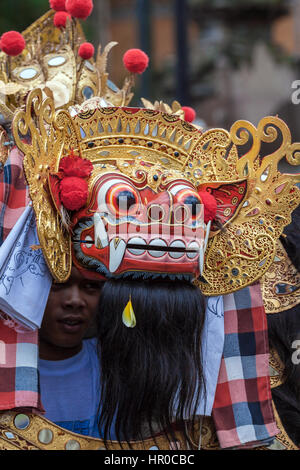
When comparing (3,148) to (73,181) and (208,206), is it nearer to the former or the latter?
(73,181)

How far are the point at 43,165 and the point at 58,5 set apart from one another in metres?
0.91

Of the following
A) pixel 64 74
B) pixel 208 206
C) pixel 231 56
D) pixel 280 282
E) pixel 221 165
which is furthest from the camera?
pixel 231 56

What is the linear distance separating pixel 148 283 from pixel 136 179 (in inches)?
13.0

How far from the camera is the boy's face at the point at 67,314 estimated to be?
2.31 meters

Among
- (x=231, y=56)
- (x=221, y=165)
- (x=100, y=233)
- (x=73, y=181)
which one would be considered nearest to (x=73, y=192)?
(x=73, y=181)

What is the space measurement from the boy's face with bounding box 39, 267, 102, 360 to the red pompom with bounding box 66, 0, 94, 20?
922 millimetres

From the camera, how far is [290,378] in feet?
8.07

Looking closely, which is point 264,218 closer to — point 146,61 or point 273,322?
point 273,322

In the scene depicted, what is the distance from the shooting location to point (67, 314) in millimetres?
2330

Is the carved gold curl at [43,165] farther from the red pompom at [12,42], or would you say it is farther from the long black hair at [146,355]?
the red pompom at [12,42]

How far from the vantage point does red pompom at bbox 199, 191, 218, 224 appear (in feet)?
7.40

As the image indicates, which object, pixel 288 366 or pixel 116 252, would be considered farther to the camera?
pixel 288 366

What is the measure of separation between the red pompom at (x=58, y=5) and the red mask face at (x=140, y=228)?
0.89m

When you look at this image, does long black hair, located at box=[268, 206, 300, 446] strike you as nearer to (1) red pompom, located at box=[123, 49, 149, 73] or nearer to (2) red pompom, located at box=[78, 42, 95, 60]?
(1) red pompom, located at box=[123, 49, 149, 73]
